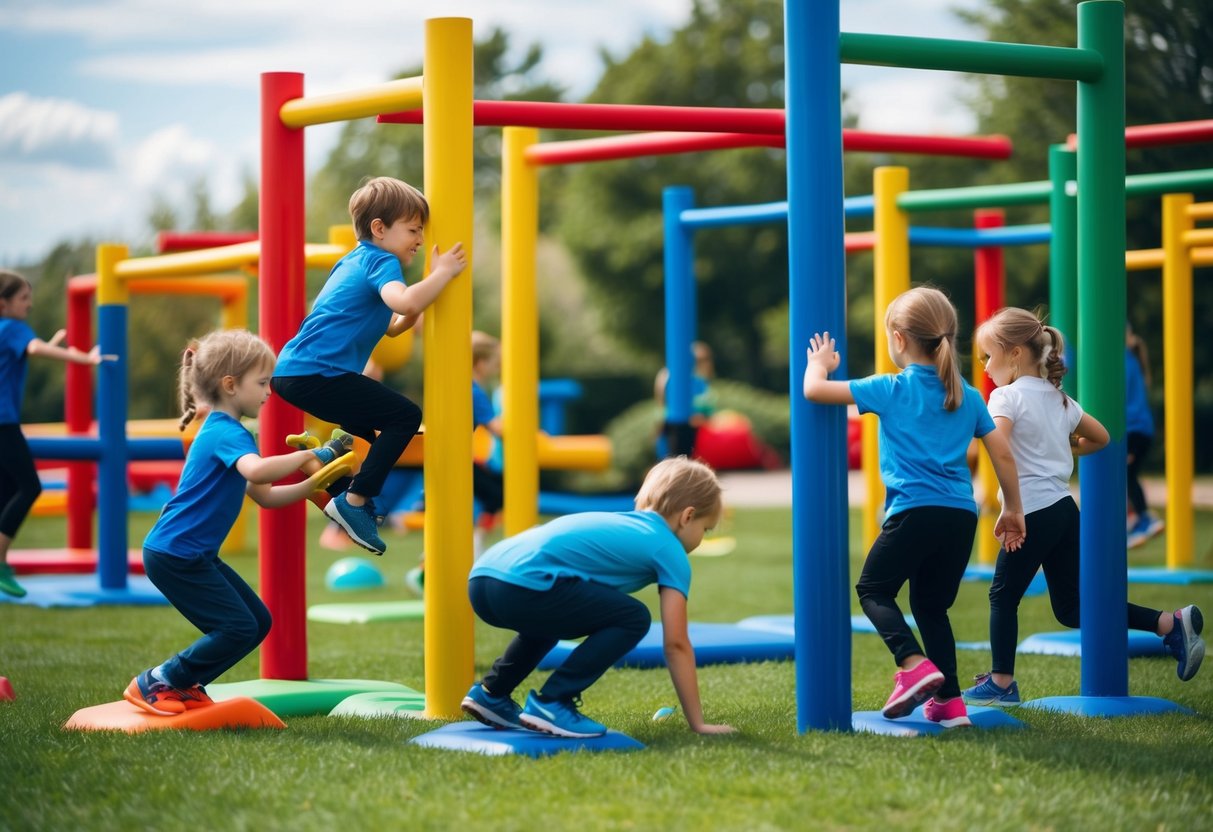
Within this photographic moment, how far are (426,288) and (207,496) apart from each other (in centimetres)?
98

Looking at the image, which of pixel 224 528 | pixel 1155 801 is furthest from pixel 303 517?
pixel 1155 801

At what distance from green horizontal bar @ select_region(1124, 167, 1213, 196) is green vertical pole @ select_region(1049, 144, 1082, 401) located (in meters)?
0.79

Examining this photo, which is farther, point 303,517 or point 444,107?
point 303,517

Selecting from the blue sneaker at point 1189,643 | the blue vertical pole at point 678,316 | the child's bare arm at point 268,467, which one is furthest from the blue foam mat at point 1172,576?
the child's bare arm at point 268,467

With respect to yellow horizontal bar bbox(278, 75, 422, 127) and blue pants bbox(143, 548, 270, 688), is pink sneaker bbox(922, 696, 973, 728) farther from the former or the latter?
yellow horizontal bar bbox(278, 75, 422, 127)

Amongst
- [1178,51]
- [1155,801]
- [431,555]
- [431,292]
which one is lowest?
[1155,801]

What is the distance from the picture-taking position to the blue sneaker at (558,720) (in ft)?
14.6

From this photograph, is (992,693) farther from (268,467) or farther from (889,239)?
(889,239)

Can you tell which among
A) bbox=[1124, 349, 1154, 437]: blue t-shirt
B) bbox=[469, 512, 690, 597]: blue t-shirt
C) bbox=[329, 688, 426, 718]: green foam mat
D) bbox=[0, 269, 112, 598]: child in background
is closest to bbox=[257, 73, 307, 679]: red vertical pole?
bbox=[329, 688, 426, 718]: green foam mat

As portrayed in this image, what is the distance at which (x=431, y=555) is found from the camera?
5.14m

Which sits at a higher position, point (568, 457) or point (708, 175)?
point (708, 175)

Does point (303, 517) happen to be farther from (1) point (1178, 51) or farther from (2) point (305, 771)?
(1) point (1178, 51)

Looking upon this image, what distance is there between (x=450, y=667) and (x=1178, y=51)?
358 inches

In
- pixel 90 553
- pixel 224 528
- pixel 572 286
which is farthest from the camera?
pixel 572 286
